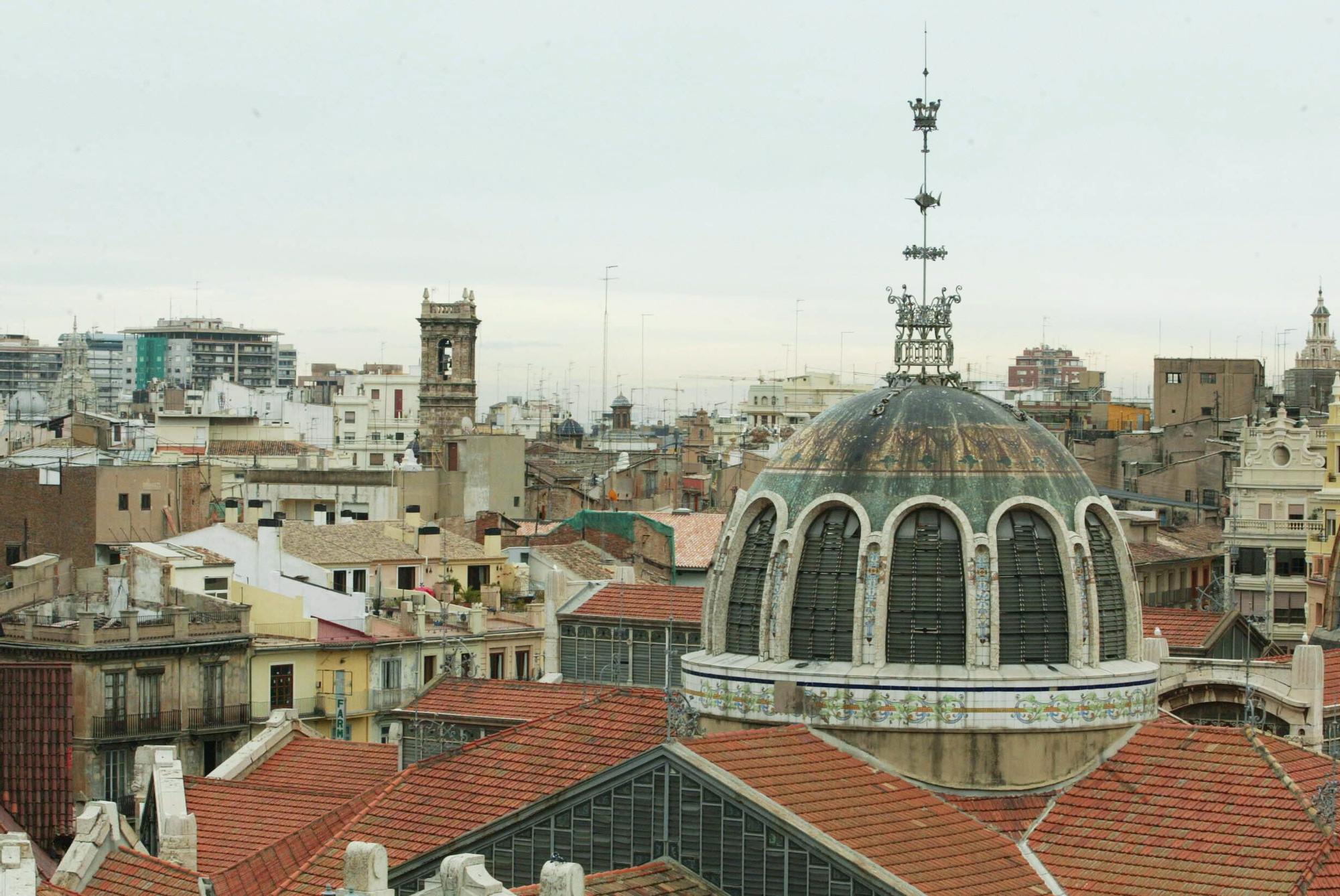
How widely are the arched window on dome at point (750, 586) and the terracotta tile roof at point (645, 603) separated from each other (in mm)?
22642

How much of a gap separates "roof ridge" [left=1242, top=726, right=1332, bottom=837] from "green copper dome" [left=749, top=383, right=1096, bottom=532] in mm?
4059

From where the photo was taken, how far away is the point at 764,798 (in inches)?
1489

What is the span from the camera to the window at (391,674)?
8006 centimetres

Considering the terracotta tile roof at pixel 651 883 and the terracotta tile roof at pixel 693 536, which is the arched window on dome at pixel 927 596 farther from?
the terracotta tile roof at pixel 693 536

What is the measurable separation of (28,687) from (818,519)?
1201 inches

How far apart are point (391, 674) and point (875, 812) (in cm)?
4204

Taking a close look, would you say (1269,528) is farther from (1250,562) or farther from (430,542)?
(430,542)

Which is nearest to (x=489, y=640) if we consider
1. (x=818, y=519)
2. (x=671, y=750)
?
(x=818, y=519)

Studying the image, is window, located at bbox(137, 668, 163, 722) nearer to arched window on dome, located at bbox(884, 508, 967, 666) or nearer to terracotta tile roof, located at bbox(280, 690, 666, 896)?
terracotta tile roof, located at bbox(280, 690, 666, 896)

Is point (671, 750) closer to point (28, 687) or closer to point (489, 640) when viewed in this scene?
point (28, 687)

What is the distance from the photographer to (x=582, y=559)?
97.8 meters

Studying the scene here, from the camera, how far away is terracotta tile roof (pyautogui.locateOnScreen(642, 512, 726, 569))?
97.4 m

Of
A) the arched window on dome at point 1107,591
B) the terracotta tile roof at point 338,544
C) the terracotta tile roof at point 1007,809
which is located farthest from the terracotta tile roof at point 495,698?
the terracotta tile roof at point 338,544

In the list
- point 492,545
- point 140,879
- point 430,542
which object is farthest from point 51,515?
point 140,879
